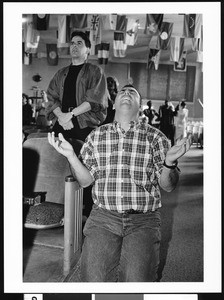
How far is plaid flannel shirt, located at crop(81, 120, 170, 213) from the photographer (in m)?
1.17

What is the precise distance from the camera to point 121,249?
1146 millimetres

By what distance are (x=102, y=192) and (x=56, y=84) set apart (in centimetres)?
74

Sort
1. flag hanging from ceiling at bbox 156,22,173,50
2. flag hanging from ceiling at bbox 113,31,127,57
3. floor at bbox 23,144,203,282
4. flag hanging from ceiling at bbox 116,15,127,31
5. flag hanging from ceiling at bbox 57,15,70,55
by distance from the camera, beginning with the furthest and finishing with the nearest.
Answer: flag hanging from ceiling at bbox 113,31,127,57, flag hanging from ceiling at bbox 156,22,173,50, flag hanging from ceiling at bbox 57,15,70,55, flag hanging from ceiling at bbox 116,15,127,31, floor at bbox 23,144,203,282

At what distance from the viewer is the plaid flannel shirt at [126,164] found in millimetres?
1169

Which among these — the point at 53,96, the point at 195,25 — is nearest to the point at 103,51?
the point at 195,25

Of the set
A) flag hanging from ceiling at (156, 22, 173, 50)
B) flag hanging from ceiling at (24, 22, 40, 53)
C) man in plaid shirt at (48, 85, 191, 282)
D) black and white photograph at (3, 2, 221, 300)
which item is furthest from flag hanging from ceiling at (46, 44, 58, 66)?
man in plaid shirt at (48, 85, 191, 282)

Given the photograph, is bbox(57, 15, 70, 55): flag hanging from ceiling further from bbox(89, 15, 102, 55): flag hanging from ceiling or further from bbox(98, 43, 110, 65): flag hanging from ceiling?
bbox(98, 43, 110, 65): flag hanging from ceiling

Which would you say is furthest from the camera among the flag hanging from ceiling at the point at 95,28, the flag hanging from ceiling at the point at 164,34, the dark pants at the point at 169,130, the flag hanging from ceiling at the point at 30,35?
the flag hanging from ceiling at the point at 30,35

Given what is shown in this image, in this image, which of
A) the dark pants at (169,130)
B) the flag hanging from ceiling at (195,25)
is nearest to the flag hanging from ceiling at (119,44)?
the dark pants at (169,130)

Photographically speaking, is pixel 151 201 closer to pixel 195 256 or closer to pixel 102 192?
pixel 102 192

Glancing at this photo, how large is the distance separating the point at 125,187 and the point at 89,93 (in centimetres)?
63

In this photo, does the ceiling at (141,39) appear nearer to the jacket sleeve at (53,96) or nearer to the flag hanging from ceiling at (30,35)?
the flag hanging from ceiling at (30,35)

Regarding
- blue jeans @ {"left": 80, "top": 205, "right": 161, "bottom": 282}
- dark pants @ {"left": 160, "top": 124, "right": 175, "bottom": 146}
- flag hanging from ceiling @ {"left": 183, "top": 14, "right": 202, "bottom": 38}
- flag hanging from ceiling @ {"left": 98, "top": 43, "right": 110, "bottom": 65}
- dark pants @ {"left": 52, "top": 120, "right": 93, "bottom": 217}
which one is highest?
flag hanging from ceiling @ {"left": 98, "top": 43, "right": 110, "bottom": 65}

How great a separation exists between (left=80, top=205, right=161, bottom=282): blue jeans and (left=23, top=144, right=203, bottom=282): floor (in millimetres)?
229
